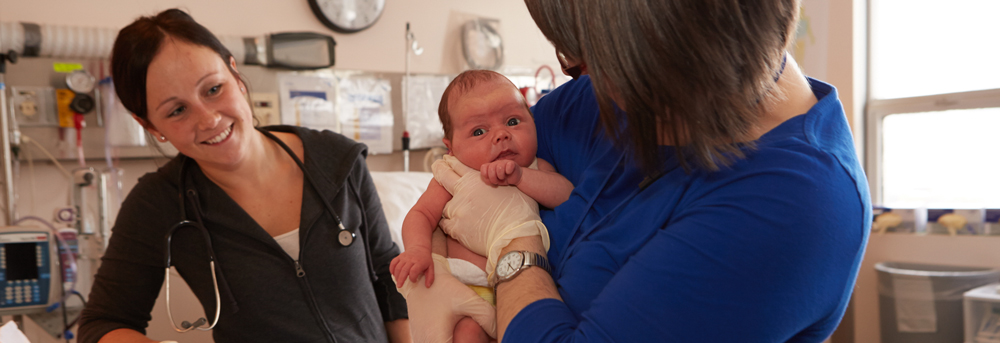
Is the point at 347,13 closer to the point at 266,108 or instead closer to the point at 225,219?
the point at 266,108

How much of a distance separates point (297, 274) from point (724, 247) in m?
1.27

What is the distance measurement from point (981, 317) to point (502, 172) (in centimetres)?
250

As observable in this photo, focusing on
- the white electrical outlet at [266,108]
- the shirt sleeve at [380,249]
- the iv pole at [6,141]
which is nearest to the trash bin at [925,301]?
the shirt sleeve at [380,249]

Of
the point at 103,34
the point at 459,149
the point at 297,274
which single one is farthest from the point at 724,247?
the point at 103,34

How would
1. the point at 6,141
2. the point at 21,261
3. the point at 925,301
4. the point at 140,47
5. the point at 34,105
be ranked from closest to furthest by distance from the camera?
the point at 140,47 → the point at 21,261 → the point at 6,141 → the point at 34,105 → the point at 925,301

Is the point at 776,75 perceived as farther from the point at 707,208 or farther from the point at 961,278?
the point at 961,278

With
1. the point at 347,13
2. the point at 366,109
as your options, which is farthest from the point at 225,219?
the point at 347,13

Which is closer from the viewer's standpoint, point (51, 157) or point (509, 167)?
point (509, 167)

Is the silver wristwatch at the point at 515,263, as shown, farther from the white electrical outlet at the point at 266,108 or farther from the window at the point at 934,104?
the window at the point at 934,104

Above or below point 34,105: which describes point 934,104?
below

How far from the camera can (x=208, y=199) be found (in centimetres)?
163

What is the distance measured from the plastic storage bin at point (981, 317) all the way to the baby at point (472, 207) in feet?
7.55

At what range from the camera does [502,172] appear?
3.16 ft

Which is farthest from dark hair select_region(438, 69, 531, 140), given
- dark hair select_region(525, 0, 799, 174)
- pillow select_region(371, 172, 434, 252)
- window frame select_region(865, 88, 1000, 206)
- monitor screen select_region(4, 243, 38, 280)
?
window frame select_region(865, 88, 1000, 206)
